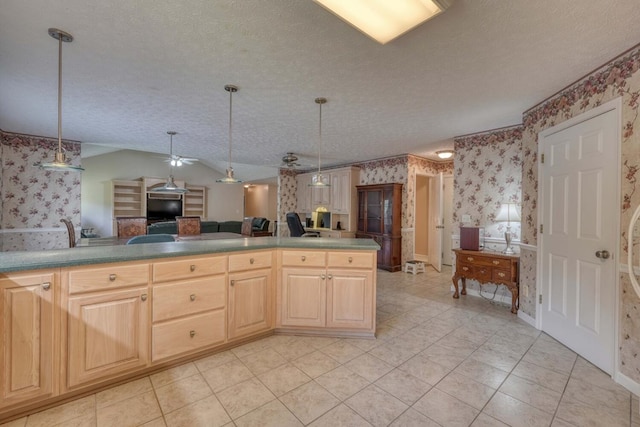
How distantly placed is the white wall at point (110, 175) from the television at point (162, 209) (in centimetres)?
88

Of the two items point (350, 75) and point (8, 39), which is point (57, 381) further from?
point (350, 75)

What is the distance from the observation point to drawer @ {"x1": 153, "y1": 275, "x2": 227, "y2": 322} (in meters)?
2.01

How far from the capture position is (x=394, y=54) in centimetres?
201

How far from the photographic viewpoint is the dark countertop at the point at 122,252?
63.5 inches

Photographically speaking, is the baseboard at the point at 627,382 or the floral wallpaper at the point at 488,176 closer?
the baseboard at the point at 627,382

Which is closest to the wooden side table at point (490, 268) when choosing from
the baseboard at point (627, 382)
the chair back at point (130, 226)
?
the baseboard at point (627, 382)

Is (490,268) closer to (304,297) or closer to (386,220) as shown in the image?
(386,220)

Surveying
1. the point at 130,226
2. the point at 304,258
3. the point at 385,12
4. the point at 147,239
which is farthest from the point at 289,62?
the point at 130,226

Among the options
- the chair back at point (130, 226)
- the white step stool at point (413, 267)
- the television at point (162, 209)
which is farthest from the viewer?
the television at point (162, 209)

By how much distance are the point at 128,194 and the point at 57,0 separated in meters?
8.89

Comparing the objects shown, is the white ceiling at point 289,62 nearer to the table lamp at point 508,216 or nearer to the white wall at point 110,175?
the table lamp at point 508,216

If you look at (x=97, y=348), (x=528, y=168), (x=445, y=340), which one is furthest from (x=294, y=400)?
(x=528, y=168)

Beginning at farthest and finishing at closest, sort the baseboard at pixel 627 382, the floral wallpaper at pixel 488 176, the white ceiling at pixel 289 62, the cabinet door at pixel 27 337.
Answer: the floral wallpaper at pixel 488 176 < the baseboard at pixel 627 382 < the white ceiling at pixel 289 62 < the cabinet door at pixel 27 337

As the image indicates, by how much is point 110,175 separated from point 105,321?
8939 mm
